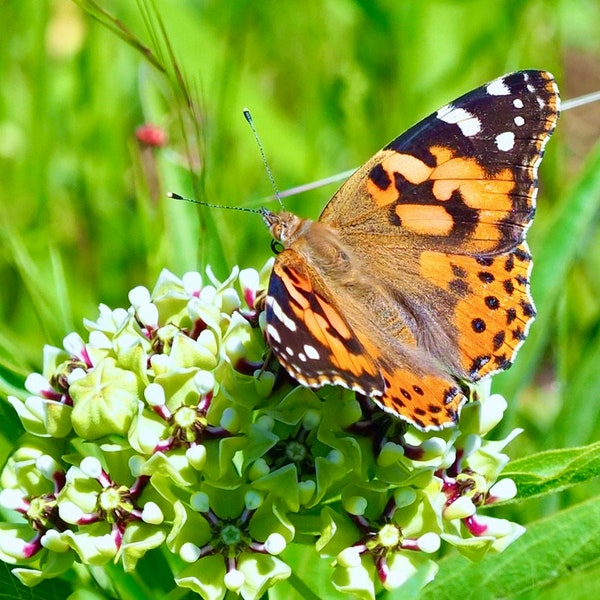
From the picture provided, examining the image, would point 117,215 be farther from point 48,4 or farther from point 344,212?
point 344,212

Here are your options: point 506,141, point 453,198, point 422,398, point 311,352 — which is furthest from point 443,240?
point 311,352

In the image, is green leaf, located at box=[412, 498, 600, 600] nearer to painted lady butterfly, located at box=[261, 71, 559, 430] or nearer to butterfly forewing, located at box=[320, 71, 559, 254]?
painted lady butterfly, located at box=[261, 71, 559, 430]

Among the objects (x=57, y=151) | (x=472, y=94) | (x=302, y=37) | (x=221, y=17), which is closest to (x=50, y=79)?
(x=57, y=151)

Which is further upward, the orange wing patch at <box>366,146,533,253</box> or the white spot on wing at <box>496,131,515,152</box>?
the white spot on wing at <box>496,131,515,152</box>

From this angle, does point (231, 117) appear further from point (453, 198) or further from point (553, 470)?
point (553, 470)

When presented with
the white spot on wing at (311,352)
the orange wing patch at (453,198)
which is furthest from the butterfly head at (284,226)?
the white spot on wing at (311,352)

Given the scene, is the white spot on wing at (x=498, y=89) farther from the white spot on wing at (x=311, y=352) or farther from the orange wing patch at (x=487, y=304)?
the white spot on wing at (x=311, y=352)

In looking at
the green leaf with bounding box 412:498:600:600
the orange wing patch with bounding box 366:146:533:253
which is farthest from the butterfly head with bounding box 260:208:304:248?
the green leaf with bounding box 412:498:600:600
